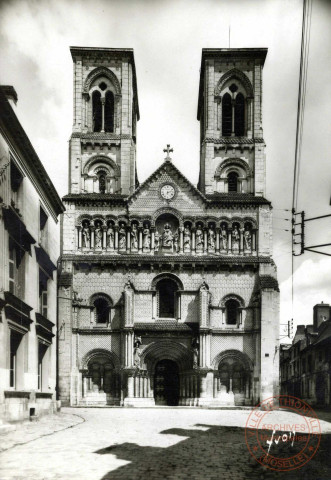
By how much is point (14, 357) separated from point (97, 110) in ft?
72.9

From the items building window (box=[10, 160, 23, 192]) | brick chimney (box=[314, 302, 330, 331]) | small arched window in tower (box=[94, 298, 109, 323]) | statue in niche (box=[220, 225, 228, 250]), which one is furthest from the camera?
brick chimney (box=[314, 302, 330, 331])

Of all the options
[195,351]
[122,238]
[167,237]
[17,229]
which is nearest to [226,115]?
[167,237]

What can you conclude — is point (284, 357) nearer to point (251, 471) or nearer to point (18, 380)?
point (18, 380)

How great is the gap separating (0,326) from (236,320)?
781 inches

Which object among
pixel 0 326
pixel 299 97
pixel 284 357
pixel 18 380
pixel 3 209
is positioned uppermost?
pixel 299 97

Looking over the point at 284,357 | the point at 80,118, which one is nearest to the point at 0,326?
the point at 80,118

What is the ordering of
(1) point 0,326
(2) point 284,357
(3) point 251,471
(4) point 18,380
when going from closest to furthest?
(3) point 251,471 → (1) point 0,326 → (4) point 18,380 → (2) point 284,357

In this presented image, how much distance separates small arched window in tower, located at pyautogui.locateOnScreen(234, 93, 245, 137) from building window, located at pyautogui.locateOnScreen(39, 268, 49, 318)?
1827 cm

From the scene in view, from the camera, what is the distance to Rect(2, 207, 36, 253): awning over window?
1813cm

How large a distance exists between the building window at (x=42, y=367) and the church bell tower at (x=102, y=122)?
1372 cm

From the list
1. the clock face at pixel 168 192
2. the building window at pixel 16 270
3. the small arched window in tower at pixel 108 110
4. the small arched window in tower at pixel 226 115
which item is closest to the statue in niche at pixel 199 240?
the clock face at pixel 168 192

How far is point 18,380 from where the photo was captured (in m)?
19.9

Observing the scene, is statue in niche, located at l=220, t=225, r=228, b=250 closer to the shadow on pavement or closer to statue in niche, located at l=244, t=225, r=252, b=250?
statue in niche, located at l=244, t=225, r=252, b=250

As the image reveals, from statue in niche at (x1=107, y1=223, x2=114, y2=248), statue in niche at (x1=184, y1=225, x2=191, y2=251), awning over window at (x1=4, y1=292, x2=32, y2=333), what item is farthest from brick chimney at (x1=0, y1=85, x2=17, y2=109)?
statue in niche at (x1=184, y1=225, x2=191, y2=251)
